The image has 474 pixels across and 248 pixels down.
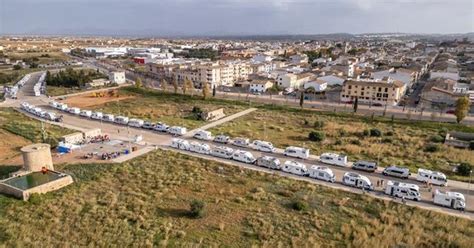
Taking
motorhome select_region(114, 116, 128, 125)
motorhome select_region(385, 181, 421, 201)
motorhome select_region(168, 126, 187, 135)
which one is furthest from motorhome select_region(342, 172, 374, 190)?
motorhome select_region(114, 116, 128, 125)

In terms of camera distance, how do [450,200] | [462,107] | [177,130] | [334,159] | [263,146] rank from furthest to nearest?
[462,107] < [177,130] < [263,146] < [334,159] < [450,200]

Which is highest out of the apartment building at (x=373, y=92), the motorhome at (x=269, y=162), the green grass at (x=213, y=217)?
the apartment building at (x=373, y=92)

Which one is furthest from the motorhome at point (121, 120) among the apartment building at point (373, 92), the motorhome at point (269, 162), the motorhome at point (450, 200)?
the apartment building at point (373, 92)

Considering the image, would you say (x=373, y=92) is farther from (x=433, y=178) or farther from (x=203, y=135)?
(x=433, y=178)

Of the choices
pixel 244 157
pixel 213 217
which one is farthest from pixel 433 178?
pixel 213 217

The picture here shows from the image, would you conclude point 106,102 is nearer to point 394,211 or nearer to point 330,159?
point 330,159

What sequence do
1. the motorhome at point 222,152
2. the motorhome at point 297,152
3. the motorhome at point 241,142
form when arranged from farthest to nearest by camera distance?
the motorhome at point 241,142
the motorhome at point 222,152
the motorhome at point 297,152

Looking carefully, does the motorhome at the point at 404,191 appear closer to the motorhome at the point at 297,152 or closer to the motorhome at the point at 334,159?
the motorhome at the point at 334,159
